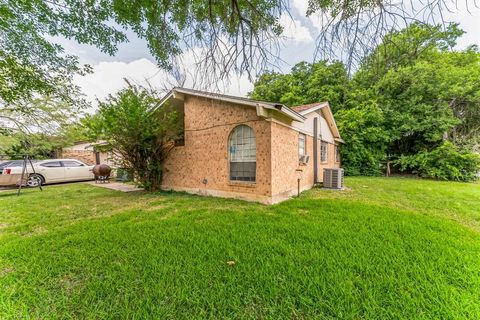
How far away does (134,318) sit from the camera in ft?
6.13

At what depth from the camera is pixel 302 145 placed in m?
8.44

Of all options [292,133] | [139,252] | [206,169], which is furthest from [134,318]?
[292,133]

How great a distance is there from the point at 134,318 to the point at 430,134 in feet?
61.5

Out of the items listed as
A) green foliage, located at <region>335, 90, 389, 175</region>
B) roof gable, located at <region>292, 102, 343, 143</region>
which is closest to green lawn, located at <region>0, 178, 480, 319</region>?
roof gable, located at <region>292, 102, 343, 143</region>

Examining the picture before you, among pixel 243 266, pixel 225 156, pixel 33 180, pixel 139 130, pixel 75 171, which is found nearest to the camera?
pixel 243 266

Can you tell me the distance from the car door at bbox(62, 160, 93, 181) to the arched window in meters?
10.5

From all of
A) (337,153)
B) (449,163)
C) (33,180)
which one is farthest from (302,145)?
(33,180)

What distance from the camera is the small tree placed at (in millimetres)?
→ 6875

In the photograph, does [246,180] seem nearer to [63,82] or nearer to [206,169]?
[206,169]

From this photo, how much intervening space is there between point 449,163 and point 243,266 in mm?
16513

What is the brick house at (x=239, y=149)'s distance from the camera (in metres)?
6.09

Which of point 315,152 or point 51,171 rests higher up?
point 315,152

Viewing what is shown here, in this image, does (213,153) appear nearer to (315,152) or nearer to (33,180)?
(315,152)

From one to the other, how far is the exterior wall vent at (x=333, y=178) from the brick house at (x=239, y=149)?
2.46 ft
